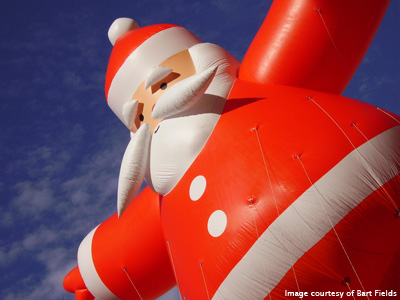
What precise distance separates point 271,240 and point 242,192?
0.62m

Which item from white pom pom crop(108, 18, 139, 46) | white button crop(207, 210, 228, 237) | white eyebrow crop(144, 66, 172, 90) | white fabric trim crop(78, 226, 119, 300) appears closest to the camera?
white button crop(207, 210, 228, 237)

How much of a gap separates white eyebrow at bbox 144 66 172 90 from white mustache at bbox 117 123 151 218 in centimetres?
88

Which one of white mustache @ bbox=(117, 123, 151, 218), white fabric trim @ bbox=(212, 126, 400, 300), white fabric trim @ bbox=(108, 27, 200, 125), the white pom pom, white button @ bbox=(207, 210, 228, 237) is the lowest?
white fabric trim @ bbox=(212, 126, 400, 300)

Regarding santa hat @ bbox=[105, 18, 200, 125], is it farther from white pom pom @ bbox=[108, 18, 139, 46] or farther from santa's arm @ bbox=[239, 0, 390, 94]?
santa's arm @ bbox=[239, 0, 390, 94]

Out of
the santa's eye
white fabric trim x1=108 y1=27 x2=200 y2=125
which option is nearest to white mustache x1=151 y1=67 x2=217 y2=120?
the santa's eye

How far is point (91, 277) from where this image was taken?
23.1 feet

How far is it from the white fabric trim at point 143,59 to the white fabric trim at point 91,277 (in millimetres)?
2569

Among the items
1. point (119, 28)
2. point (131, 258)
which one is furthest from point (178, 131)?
point (119, 28)

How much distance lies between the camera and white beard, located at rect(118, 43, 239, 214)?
207 inches

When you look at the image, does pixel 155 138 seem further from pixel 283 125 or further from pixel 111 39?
pixel 111 39

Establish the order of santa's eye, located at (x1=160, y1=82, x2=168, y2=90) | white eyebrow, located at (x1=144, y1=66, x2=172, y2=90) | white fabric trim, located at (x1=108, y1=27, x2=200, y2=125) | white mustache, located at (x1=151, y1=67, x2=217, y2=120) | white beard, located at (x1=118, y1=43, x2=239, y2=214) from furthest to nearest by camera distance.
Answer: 1. white fabric trim, located at (x1=108, y1=27, x2=200, y2=125)
2. santa's eye, located at (x1=160, y1=82, x2=168, y2=90)
3. white eyebrow, located at (x1=144, y1=66, x2=172, y2=90)
4. white beard, located at (x1=118, y1=43, x2=239, y2=214)
5. white mustache, located at (x1=151, y1=67, x2=217, y2=120)

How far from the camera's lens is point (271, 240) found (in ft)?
14.0

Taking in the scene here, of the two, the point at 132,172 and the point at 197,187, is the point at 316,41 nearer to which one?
the point at 197,187

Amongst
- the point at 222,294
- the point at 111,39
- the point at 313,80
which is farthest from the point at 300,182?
the point at 111,39
